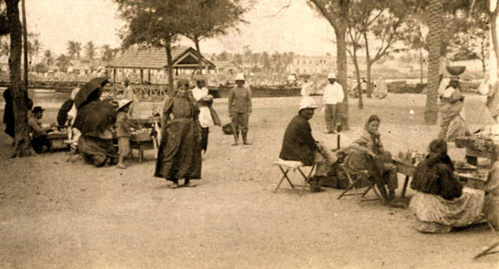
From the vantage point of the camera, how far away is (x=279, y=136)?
16297mm

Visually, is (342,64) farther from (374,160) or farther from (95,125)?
(374,160)

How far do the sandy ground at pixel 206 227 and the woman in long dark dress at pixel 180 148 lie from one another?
294mm

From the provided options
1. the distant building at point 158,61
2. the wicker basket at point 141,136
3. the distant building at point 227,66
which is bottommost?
the wicker basket at point 141,136

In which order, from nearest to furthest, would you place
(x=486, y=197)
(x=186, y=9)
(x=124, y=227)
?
1. (x=486, y=197)
2. (x=124, y=227)
3. (x=186, y=9)

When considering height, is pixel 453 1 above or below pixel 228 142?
above

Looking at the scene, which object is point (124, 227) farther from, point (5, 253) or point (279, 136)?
point (279, 136)

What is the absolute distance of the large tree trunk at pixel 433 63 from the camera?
61.1 ft

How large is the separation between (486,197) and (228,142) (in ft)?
30.8

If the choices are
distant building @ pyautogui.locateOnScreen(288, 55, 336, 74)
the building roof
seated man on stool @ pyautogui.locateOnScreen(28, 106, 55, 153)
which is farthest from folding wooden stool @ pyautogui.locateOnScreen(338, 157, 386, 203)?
distant building @ pyautogui.locateOnScreen(288, 55, 336, 74)

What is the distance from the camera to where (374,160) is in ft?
24.1

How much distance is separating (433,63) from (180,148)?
12.3 metres

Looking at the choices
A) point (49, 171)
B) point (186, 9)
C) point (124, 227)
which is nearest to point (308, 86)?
point (186, 9)

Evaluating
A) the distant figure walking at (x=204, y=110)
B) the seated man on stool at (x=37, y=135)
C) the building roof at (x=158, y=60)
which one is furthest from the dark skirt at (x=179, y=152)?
the building roof at (x=158, y=60)

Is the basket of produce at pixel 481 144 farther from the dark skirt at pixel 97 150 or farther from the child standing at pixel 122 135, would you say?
the dark skirt at pixel 97 150
